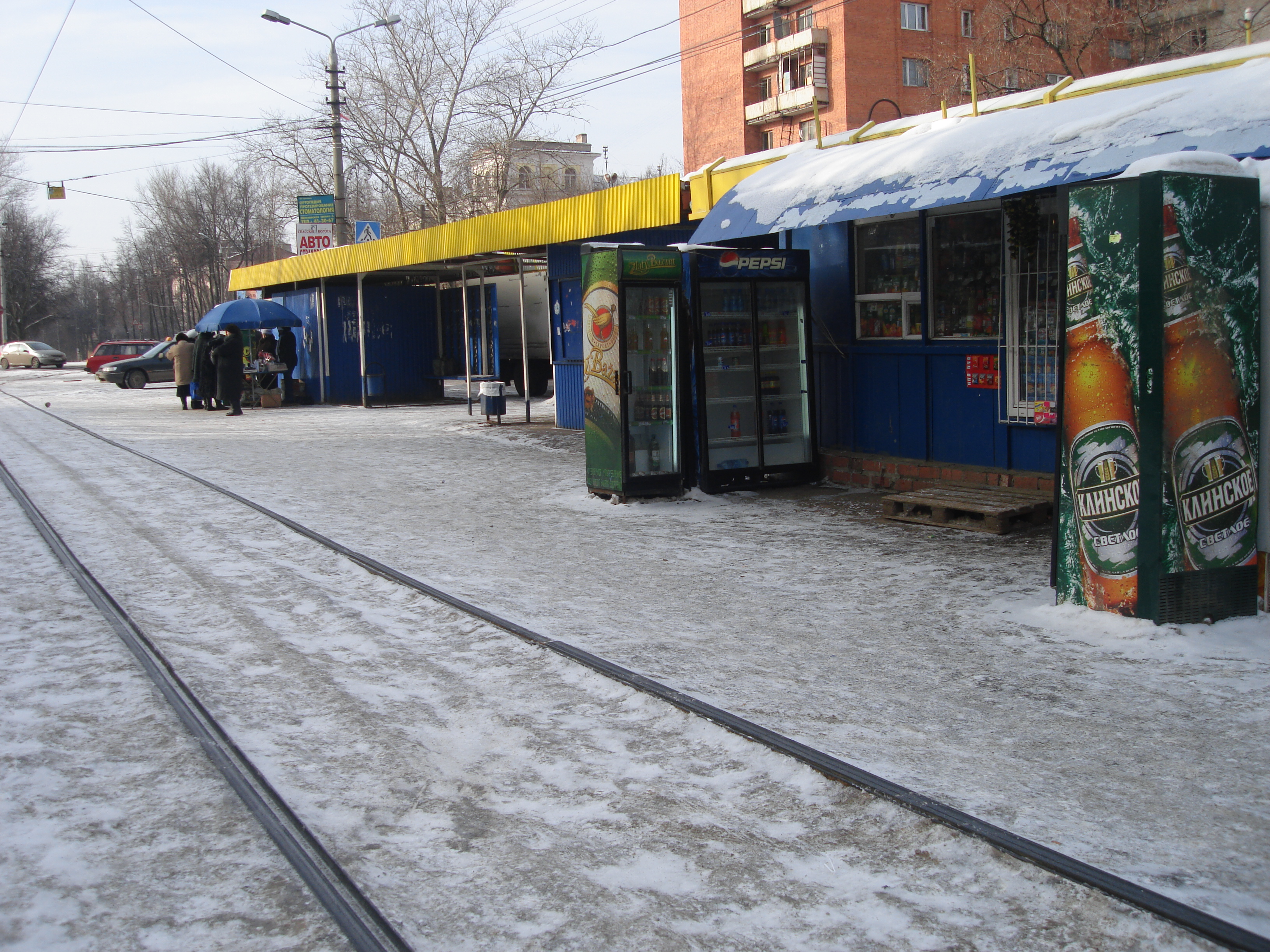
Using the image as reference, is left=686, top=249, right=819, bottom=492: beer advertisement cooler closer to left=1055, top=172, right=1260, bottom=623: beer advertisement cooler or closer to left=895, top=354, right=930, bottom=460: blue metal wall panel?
left=895, top=354, right=930, bottom=460: blue metal wall panel

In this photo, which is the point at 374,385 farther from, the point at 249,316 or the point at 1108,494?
the point at 1108,494

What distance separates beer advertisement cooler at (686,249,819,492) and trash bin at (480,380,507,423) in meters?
9.16

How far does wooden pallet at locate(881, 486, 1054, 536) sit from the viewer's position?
884cm

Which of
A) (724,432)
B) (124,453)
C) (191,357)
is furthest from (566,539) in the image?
(191,357)

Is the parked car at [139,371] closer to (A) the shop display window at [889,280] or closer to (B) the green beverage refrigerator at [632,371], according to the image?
(B) the green beverage refrigerator at [632,371]

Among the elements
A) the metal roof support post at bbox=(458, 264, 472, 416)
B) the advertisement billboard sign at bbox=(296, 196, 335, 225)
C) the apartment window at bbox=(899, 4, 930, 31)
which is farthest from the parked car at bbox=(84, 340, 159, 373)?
the apartment window at bbox=(899, 4, 930, 31)

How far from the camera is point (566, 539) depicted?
9.24 meters

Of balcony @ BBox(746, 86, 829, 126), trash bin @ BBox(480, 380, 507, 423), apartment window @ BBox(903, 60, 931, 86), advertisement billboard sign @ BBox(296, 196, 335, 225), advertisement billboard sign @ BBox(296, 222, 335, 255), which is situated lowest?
trash bin @ BBox(480, 380, 507, 423)

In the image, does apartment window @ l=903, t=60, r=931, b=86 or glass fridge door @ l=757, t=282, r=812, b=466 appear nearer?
glass fridge door @ l=757, t=282, r=812, b=466

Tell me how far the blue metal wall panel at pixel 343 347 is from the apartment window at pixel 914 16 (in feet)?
116

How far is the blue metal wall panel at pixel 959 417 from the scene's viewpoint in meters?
10.1

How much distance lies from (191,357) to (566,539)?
20.6m

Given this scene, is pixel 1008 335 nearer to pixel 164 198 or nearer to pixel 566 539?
pixel 566 539

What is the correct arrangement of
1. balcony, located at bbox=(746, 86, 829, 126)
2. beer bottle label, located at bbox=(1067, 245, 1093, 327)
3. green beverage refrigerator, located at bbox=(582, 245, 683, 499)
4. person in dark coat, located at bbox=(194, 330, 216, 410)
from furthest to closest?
balcony, located at bbox=(746, 86, 829, 126)
person in dark coat, located at bbox=(194, 330, 216, 410)
green beverage refrigerator, located at bbox=(582, 245, 683, 499)
beer bottle label, located at bbox=(1067, 245, 1093, 327)
